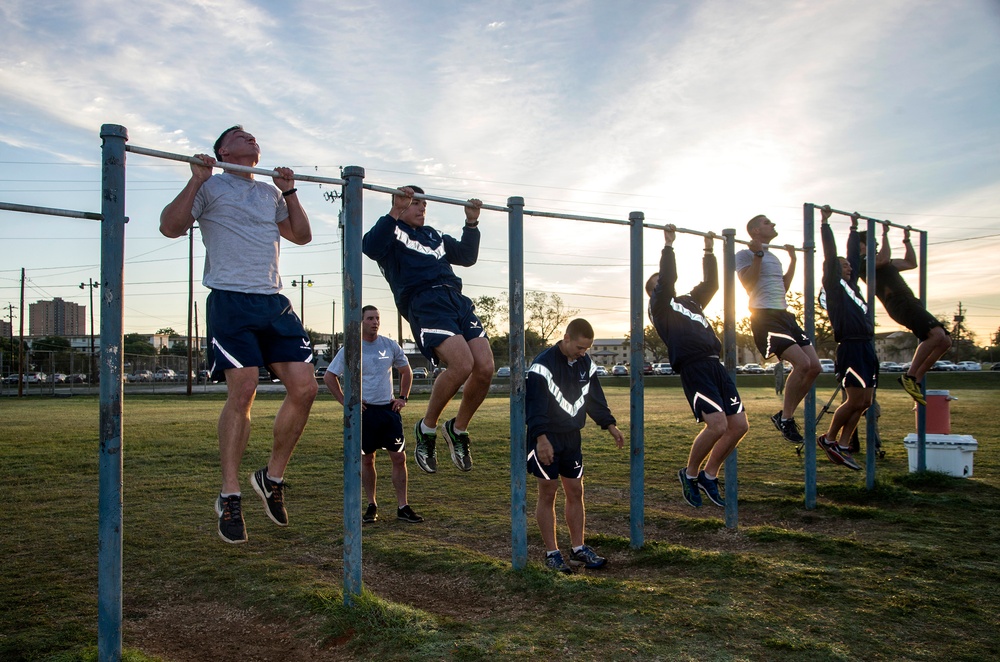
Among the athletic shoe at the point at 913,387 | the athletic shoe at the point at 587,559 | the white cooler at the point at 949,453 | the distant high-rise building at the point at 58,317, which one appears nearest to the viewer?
the athletic shoe at the point at 587,559

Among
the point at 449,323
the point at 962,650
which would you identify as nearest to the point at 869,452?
the point at 962,650

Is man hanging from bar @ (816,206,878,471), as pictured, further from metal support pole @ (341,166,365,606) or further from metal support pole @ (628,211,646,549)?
metal support pole @ (341,166,365,606)

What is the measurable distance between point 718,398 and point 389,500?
12.8 ft

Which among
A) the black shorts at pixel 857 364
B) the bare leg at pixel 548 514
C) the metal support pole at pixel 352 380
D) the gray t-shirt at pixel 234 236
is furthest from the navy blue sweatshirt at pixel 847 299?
the gray t-shirt at pixel 234 236

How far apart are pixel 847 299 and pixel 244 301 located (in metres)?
6.08

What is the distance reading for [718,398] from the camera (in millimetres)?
5754

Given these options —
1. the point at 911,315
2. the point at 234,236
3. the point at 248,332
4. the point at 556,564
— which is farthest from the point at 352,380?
the point at 911,315

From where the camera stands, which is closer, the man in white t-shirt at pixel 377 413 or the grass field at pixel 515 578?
the grass field at pixel 515 578

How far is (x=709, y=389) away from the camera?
575 centimetres

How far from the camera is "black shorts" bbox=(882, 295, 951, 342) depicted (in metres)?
7.93

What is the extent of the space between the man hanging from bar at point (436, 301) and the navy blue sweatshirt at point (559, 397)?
1.16 ft

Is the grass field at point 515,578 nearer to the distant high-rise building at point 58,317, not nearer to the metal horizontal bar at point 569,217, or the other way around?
the metal horizontal bar at point 569,217

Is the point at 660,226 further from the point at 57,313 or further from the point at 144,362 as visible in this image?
the point at 57,313

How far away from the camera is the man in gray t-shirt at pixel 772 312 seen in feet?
21.9
